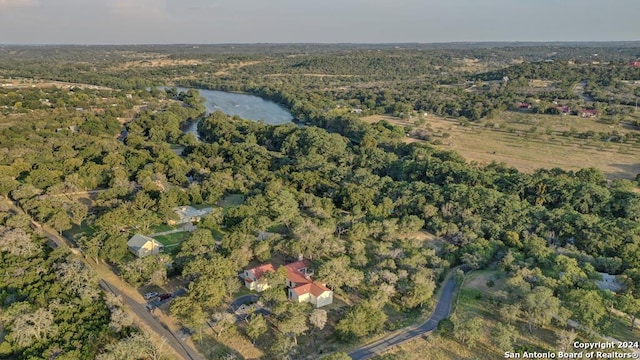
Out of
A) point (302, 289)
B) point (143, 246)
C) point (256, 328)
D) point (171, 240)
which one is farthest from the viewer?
point (171, 240)

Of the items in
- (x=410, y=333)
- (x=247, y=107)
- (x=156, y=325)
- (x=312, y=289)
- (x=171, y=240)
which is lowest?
(x=410, y=333)

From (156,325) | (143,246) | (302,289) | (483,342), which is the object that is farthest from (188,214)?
(483,342)

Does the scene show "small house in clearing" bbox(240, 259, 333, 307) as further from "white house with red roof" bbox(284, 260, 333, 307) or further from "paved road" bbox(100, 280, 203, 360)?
"paved road" bbox(100, 280, 203, 360)

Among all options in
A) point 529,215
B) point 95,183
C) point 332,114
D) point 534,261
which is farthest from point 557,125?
point 95,183

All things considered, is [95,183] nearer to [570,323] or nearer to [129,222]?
[129,222]

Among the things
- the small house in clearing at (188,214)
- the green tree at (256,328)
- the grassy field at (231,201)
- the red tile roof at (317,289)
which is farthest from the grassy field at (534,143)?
the green tree at (256,328)

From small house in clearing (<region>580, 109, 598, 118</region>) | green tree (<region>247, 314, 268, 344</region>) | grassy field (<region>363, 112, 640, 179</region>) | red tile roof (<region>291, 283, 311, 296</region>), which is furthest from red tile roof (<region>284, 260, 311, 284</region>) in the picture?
small house in clearing (<region>580, 109, 598, 118</region>)

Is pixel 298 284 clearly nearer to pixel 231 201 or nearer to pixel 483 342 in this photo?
pixel 483 342

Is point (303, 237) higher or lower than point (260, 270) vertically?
higher
